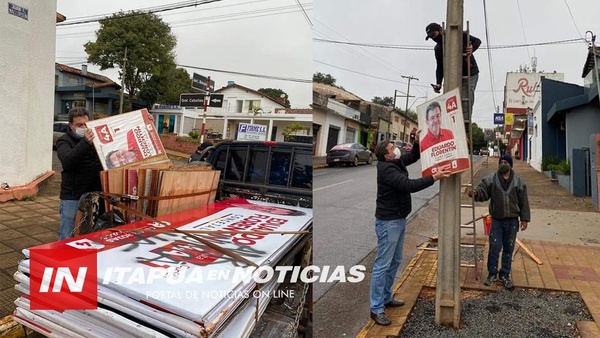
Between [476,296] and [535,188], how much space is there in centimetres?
698

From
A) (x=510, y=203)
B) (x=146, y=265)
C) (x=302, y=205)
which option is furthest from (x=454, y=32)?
(x=146, y=265)

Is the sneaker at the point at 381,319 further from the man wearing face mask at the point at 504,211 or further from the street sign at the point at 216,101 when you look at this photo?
the street sign at the point at 216,101

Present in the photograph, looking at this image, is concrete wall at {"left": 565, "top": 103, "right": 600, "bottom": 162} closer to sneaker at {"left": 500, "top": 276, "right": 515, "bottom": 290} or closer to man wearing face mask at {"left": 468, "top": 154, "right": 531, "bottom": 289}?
man wearing face mask at {"left": 468, "top": 154, "right": 531, "bottom": 289}

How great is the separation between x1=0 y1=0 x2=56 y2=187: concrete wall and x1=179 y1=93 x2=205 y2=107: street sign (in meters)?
2.92

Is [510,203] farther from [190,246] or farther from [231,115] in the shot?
[190,246]

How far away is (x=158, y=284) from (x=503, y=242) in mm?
3351

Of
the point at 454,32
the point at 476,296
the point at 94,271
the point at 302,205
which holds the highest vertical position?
the point at 454,32

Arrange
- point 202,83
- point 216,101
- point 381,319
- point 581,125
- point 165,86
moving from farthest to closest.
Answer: point 581,125, point 165,86, point 202,83, point 216,101, point 381,319

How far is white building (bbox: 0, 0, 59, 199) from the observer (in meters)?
6.39

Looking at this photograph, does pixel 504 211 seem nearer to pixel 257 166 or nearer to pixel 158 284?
pixel 257 166

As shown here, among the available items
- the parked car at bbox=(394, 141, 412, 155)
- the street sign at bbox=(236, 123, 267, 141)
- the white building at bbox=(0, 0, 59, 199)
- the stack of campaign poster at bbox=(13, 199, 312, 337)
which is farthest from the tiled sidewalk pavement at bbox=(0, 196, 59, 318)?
the parked car at bbox=(394, 141, 412, 155)

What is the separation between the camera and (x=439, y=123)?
8.18ft

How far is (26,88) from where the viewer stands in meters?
6.66

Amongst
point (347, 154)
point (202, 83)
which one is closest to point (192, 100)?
point (202, 83)
